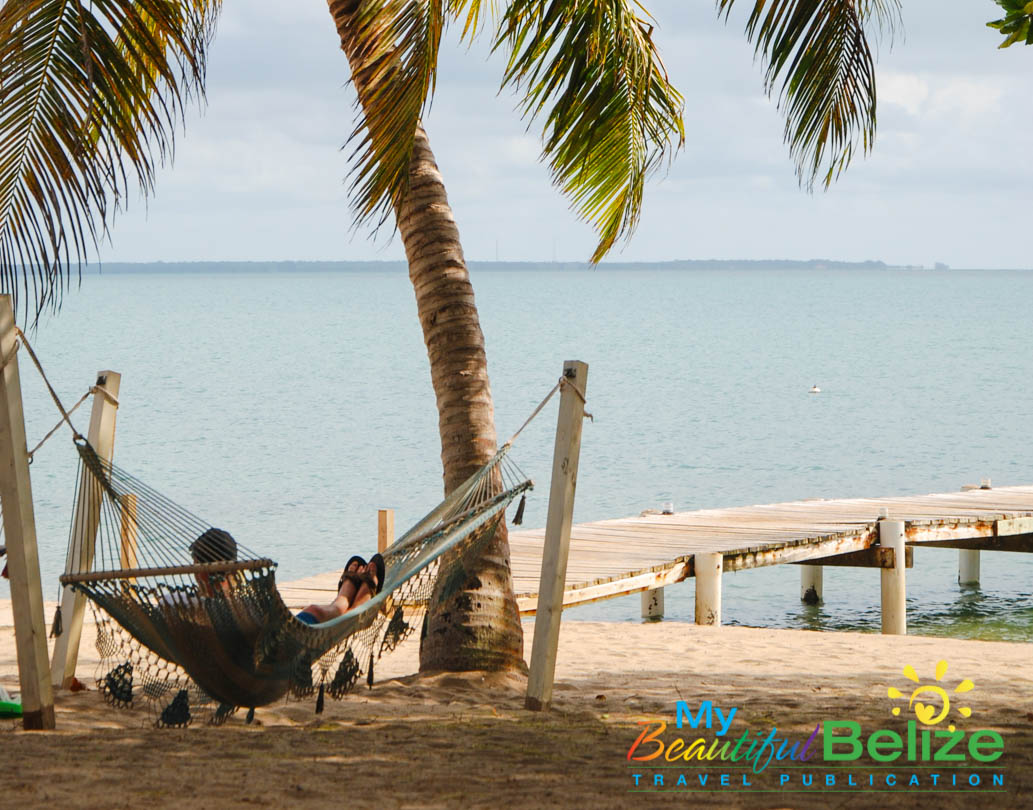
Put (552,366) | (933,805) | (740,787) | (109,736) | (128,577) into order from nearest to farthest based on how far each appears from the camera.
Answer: (933,805), (740,787), (128,577), (109,736), (552,366)

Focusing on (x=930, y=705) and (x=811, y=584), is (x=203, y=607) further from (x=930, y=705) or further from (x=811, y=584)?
(x=811, y=584)

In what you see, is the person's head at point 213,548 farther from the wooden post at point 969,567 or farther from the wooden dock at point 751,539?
the wooden post at point 969,567

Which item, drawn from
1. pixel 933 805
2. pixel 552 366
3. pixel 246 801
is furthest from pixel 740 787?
pixel 552 366

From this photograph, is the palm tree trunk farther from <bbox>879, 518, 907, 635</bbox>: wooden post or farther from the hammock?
<bbox>879, 518, 907, 635</bbox>: wooden post

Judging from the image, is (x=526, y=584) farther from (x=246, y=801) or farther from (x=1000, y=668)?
(x=246, y=801)

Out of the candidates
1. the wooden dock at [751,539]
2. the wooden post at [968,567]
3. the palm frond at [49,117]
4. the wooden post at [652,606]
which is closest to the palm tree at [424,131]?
the palm frond at [49,117]

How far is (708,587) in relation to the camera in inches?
333

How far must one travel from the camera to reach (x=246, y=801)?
3.06 metres

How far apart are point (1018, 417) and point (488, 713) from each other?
3056cm

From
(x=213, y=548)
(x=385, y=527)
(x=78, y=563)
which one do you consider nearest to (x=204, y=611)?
(x=213, y=548)

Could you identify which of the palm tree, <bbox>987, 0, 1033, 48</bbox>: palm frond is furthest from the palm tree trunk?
<bbox>987, 0, 1033, 48</bbox>: palm frond

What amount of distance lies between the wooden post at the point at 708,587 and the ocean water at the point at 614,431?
8.43ft

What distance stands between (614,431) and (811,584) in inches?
677

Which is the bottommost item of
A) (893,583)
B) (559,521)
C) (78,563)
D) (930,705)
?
(930,705)
